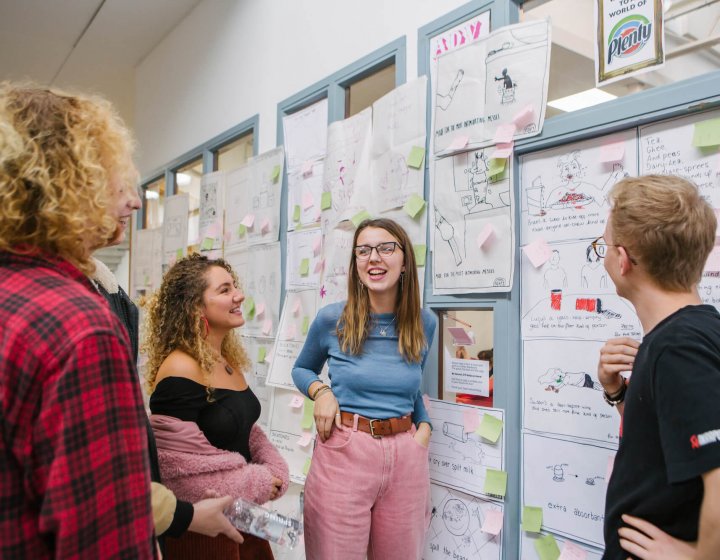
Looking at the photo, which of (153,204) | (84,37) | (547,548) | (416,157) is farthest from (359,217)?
(84,37)

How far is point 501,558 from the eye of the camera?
5.33 feet

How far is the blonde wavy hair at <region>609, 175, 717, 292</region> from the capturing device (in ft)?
2.98

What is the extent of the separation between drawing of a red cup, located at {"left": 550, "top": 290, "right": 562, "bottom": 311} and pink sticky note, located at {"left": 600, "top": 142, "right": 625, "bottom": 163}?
387mm

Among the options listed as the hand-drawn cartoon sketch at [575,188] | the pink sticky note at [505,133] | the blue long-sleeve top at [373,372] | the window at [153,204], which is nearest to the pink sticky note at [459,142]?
the pink sticky note at [505,133]

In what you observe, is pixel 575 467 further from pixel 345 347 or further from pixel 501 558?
pixel 345 347

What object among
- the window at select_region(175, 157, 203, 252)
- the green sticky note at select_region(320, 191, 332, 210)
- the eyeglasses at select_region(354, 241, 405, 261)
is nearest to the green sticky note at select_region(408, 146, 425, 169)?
the eyeglasses at select_region(354, 241, 405, 261)

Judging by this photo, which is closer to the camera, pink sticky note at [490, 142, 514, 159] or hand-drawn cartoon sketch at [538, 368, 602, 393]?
hand-drawn cartoon sketch at [538, 368, 602, 393]

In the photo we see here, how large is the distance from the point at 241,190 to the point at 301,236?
696mm

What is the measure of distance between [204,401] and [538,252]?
3.43ft

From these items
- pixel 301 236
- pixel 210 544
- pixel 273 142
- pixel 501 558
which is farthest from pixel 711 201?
pixel 273 142

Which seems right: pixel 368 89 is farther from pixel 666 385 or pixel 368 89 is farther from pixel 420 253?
pixel 666 385

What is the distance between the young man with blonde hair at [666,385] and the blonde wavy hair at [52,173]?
87 centimetres

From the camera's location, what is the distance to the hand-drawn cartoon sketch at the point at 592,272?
145 centimetres

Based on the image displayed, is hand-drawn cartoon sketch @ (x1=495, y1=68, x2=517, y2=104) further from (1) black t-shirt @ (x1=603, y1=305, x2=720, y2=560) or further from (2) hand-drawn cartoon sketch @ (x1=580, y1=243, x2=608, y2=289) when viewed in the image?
(1) black t-shirt @ (x1=603, y1=305, x2=720, y2=560)
